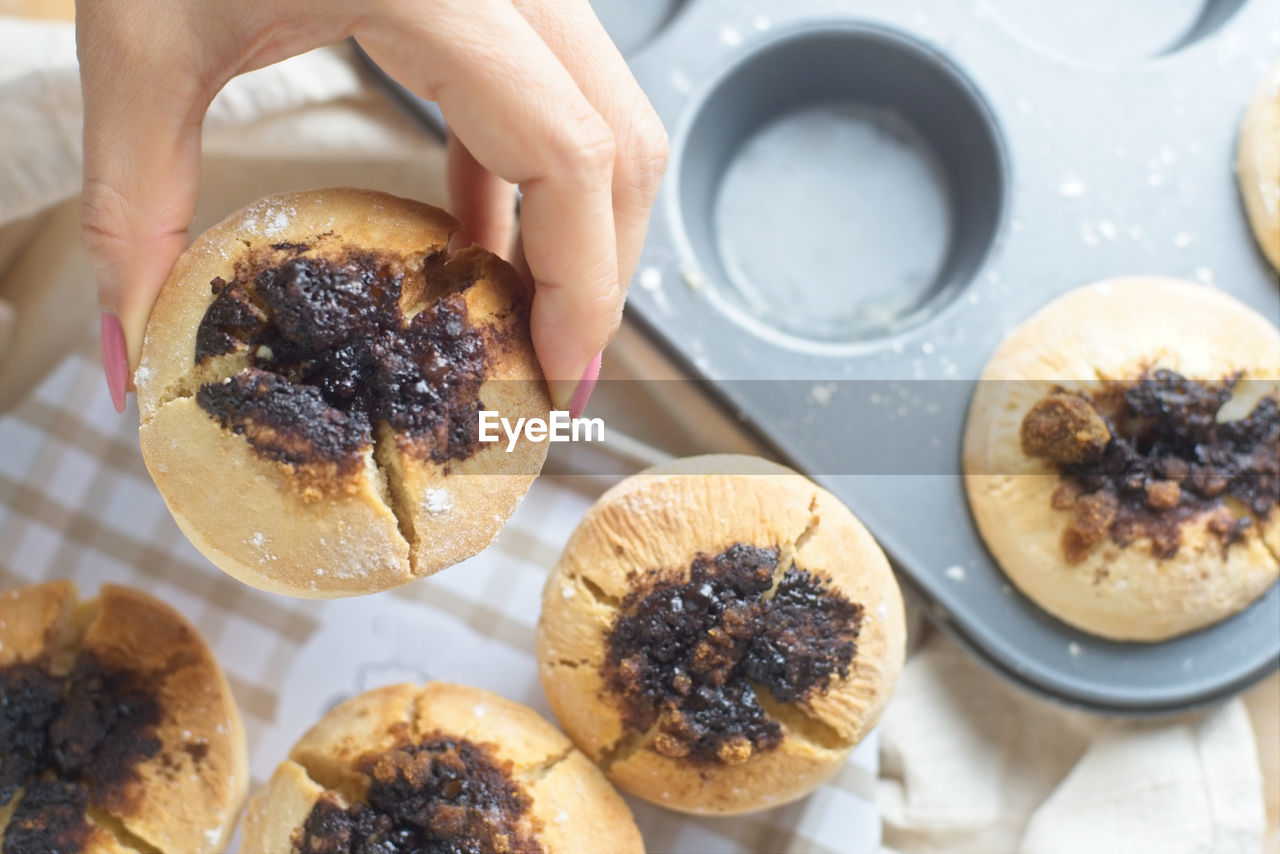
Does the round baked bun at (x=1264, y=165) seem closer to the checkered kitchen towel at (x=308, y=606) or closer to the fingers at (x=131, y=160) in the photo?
the checkered kitchen towel at (x=308, y=606)

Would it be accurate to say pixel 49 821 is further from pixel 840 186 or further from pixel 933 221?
pixel 933 221

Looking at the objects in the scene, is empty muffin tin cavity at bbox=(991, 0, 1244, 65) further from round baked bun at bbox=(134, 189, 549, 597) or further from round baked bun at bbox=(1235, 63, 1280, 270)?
round baked bun at bbox=(134, 189, 549, 597)

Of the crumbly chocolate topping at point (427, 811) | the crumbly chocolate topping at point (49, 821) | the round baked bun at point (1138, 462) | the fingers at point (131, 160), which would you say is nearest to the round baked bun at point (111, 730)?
the crumbly chocolate topping at point (49, 821)

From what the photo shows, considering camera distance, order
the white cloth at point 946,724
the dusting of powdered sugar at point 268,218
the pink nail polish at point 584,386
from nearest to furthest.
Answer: the dusting of powdered sugar at point 268,218 → the pink nail polish at point 584,386 → the white cloth at point 946,724

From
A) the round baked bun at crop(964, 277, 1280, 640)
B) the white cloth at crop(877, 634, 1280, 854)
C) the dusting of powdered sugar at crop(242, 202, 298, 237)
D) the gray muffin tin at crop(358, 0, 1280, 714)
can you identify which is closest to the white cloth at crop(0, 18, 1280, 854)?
the white cloth at crop(877, 634, 1280, 854)

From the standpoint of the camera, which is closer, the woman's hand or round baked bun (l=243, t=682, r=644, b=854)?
the woman's hand

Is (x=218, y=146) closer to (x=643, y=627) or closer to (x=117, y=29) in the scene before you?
(x=117, y=29)

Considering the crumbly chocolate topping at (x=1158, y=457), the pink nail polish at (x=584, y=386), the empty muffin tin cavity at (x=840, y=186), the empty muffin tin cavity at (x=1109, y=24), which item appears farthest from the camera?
the empty muffin tin cavity at (x=1109, y=24)
